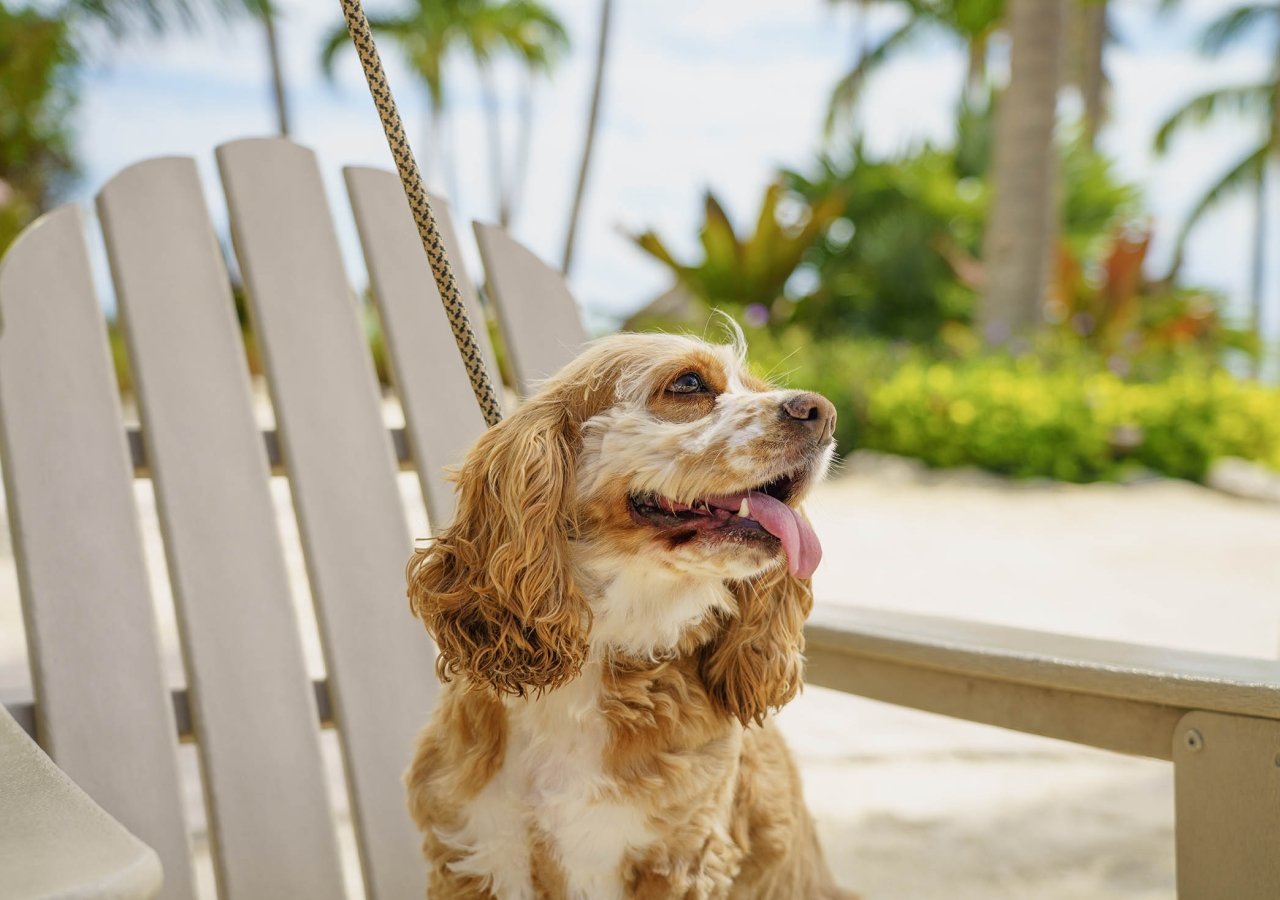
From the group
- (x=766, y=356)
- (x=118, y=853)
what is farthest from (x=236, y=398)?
(x=766, y=356)

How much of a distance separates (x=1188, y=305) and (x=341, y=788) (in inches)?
547

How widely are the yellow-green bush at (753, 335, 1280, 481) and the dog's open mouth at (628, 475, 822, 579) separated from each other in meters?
9.06

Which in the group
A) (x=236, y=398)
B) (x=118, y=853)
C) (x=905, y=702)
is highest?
(x=236, y=398)

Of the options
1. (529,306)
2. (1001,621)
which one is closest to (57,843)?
(529,306)

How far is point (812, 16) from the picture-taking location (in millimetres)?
31062

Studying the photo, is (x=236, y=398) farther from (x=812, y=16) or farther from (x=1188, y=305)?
(x=812, y=16)

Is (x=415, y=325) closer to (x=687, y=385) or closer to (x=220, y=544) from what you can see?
(x=220, y=544)

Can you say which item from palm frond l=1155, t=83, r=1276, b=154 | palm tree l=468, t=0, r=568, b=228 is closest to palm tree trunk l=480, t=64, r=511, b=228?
palm tree l=468, t=0, r=568, b=228

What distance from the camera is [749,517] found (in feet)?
5.63

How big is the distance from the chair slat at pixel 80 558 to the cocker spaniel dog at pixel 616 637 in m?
0.61

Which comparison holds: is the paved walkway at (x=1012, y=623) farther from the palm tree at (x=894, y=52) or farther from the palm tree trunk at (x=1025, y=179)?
the palm tree at (x=894, y=52)

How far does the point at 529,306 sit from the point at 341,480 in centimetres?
60

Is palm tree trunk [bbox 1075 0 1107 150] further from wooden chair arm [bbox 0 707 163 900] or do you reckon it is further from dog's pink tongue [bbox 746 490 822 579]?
wooden chair arm [bbox 0 707 163 900]

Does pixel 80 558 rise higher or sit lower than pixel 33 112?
lower
